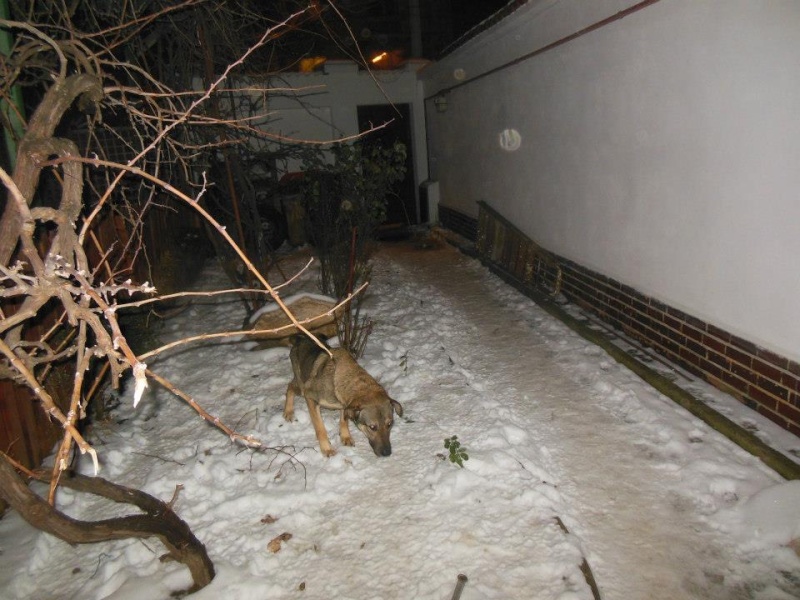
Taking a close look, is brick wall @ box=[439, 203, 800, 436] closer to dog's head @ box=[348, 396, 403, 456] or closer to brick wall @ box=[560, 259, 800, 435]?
brick wall @ box=[560, 259, 800, 435]

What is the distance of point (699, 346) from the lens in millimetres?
4602

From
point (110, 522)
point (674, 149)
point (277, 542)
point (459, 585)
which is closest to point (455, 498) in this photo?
point (459, 585)

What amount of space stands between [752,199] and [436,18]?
14058mm

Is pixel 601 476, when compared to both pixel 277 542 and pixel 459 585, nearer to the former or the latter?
pixel 459 585

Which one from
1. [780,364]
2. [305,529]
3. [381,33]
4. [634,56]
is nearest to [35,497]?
[305,529]

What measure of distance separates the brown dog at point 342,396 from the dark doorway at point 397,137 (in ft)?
32.2

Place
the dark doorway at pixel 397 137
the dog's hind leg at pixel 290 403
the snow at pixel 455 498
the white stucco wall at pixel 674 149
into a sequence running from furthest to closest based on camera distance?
1. the dark doorway at pixel 397 137
2. the dog's hind leg at pixel 290 403
3. the white stucco wall at pixel 674 149
4. the snow at pixel 455 498

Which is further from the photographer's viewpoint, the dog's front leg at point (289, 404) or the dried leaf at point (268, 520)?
the dog's front leg at point (289, 404)

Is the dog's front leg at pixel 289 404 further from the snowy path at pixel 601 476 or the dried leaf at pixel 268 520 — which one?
the snowy path at pixel 601 476

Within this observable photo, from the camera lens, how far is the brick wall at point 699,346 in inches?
149

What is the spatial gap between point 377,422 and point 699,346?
306 centimetres

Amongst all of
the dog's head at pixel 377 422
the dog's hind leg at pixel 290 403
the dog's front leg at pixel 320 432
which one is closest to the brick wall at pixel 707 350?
the dog's head at pixel 377 422

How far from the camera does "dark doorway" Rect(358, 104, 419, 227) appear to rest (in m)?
13.9

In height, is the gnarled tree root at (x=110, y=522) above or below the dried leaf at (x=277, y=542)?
above
